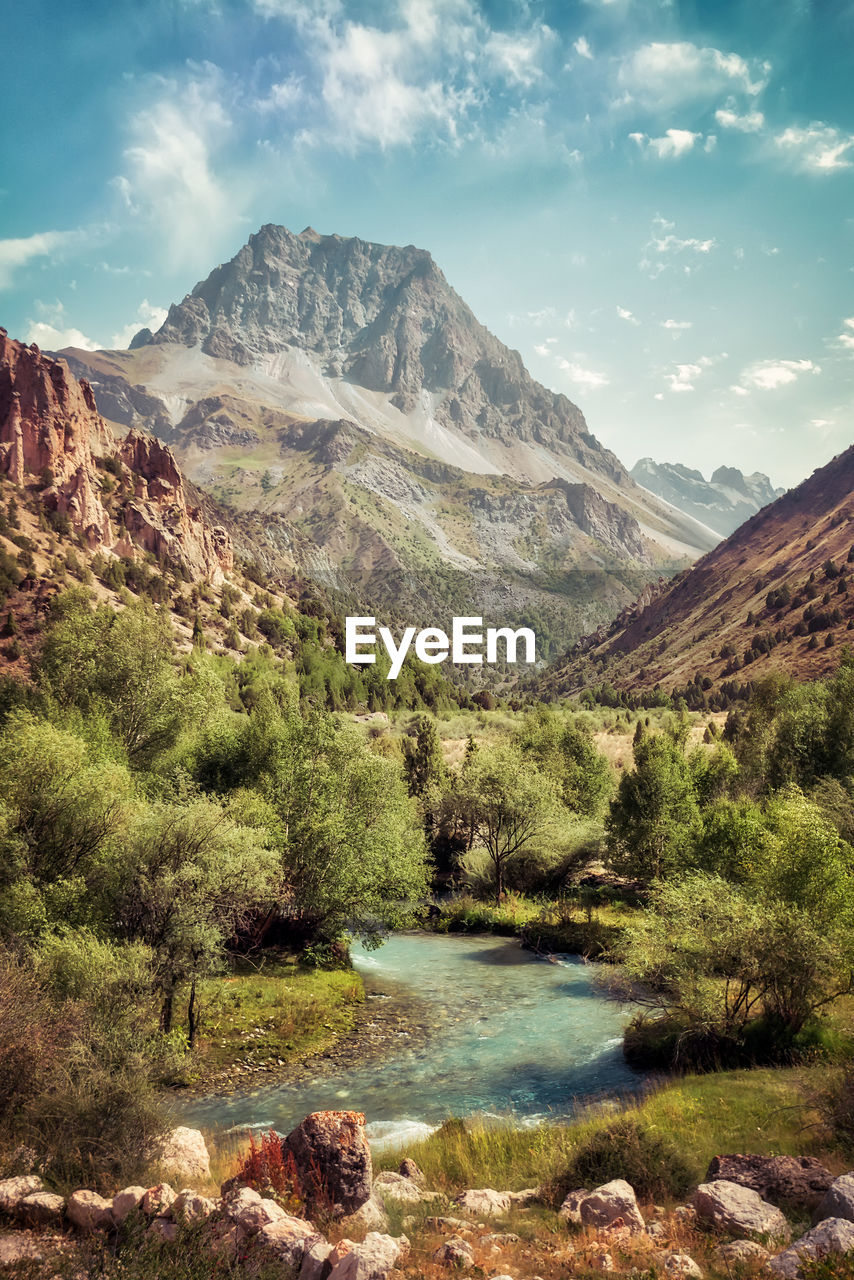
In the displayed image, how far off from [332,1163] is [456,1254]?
3415 mm

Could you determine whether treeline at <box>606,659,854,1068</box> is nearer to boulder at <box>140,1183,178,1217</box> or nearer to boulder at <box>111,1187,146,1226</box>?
boulder at <box>140,1183,178,1217</box>

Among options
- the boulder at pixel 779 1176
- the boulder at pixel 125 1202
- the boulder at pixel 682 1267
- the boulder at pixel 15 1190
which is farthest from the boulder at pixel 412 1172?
the boulder at pixel 15 1190

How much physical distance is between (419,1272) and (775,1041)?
1799 cm

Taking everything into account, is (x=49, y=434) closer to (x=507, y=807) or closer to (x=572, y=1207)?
(x=507, y=807)

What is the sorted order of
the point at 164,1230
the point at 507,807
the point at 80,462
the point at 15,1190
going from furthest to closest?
1. the point at 80,462
2. the point at 507,807
3. the point at 15,1190
4. the point at 164,1230

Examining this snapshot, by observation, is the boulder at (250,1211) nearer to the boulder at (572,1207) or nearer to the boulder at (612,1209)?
the boulder at (572,1207)

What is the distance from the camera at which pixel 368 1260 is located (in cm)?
1138

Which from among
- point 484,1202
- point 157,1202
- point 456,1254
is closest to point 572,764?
point 484,1202

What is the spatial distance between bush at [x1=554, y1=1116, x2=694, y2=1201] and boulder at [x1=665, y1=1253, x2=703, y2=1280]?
13.1 ft

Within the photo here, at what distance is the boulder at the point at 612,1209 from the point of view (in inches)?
542

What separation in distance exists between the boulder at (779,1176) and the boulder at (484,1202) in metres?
4.64

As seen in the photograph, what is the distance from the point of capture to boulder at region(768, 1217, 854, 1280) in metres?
11.2

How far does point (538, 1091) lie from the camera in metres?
26.3

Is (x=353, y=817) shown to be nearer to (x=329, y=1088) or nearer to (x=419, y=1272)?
(x=329, y=1088)
